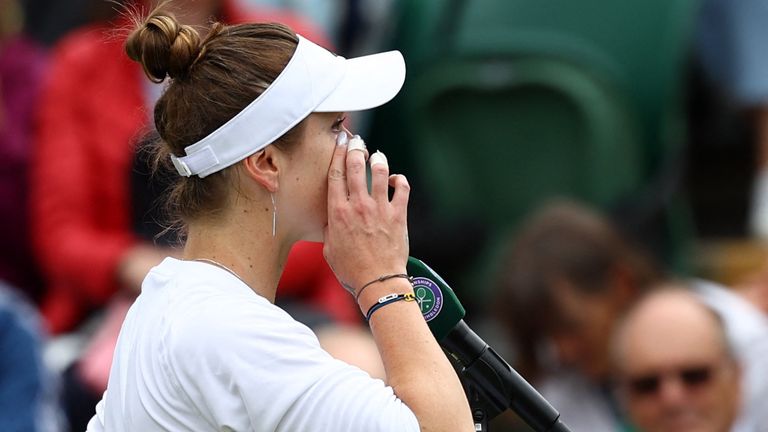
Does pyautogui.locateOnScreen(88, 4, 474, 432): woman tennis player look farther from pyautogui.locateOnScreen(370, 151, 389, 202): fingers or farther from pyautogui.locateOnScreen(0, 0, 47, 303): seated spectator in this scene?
pyautogui.locateOnScreen(0, 0, 47, 303): seated spectator

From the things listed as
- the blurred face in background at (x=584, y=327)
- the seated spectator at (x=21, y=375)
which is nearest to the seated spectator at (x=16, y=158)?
the seated spectator at (x=21, y=375)

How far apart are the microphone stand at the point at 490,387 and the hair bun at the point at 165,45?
598mm

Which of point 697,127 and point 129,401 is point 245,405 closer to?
point 129,401

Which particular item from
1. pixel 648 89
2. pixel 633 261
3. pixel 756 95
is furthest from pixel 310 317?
pixel 756 95

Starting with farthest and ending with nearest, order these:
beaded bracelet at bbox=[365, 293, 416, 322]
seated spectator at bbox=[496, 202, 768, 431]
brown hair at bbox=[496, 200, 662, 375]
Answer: brown hair at bbox=[496, 200, 662, 375] < seated spectator at bbox=[496, 202, 768, 431] < beaded bracelet at bbox=[365, 293, 416, 322]

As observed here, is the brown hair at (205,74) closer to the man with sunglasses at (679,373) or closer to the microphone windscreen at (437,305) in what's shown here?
the microphone windscreen at (437,305)

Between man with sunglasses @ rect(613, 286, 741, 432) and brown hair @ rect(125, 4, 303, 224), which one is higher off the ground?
brown hair @ rect(125, 4, 303, 224)

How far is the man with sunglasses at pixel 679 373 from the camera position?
3.98 m

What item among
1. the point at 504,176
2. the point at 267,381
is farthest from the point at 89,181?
the point at 267,381

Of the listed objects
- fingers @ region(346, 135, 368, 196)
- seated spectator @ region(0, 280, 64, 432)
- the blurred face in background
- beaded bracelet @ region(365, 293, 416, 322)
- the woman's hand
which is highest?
fingers @ region(346, 135, 368, 196)

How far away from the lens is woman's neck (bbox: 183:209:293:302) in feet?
7.27

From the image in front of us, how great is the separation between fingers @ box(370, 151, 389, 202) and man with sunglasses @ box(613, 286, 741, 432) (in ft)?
6.56

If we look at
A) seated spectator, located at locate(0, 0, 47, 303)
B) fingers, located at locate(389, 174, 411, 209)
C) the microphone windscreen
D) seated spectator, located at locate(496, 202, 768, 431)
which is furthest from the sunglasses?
seated spectator, located at locate(0, 0, 47, 303)

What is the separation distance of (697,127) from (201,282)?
12.3 ft
